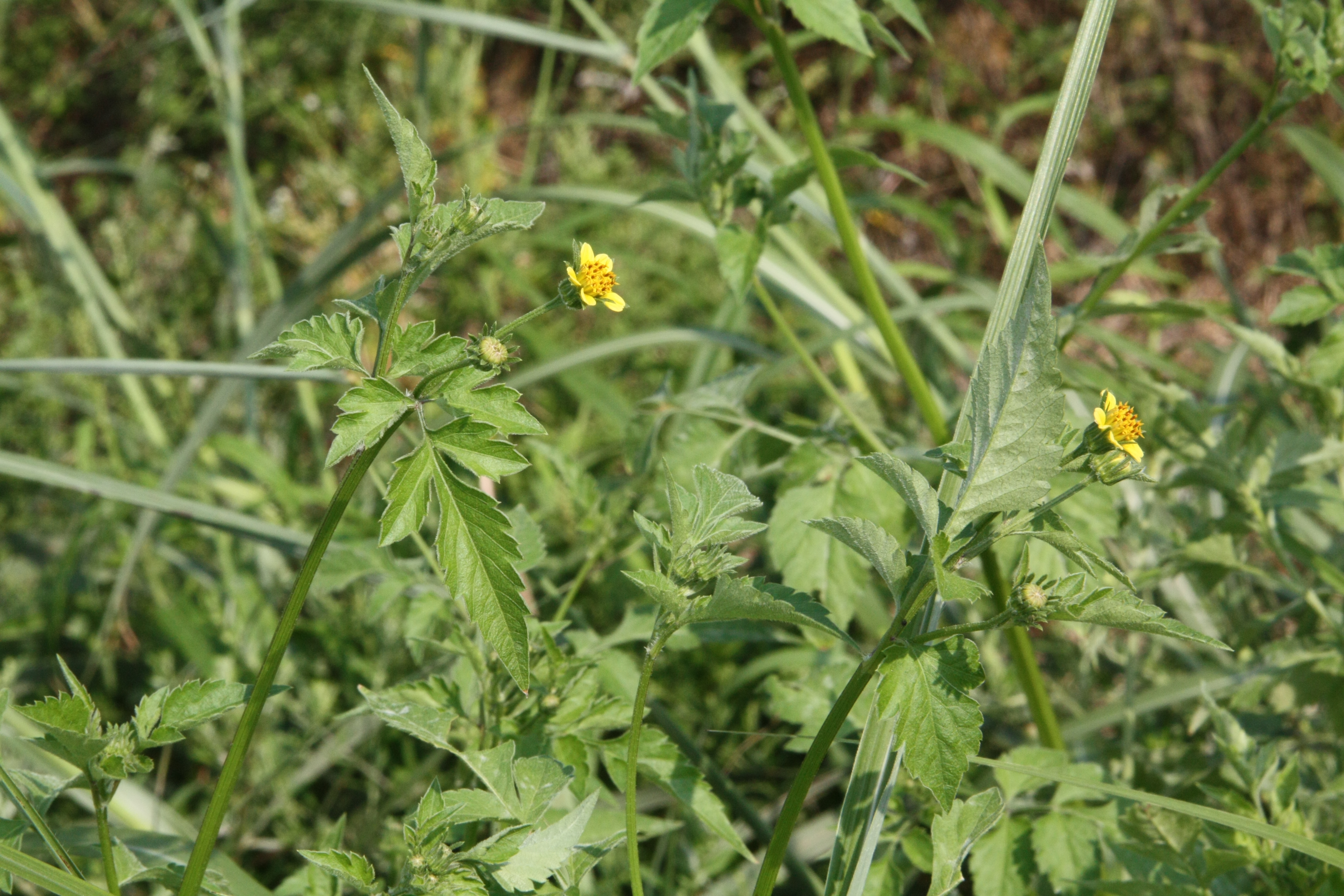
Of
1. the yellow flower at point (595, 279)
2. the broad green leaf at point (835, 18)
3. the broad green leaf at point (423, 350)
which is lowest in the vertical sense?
the broad green leaf at point (423, 350)

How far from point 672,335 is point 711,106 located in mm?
608

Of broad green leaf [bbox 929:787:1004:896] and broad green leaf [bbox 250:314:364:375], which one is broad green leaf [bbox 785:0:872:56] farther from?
broad green leaf [bbox 929:787:1004:896]

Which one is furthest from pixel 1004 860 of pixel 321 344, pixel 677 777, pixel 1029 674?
pixel 321 344

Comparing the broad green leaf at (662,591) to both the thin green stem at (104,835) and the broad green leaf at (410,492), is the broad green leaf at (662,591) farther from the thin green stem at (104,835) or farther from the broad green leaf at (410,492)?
the thin green stem at (104,835)

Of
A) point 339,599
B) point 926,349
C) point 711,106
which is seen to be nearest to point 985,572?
point 711,106

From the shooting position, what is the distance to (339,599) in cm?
192

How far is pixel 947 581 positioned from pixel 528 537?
1.57ft

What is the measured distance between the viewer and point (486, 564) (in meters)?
0.71

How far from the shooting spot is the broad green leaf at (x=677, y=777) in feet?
2.85

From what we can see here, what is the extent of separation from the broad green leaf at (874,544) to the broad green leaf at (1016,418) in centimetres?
4

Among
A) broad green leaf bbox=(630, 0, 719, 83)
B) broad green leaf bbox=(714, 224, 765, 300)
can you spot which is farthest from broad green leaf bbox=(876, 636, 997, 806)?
broad green leaf bbox=(630, 0, 719, 83)

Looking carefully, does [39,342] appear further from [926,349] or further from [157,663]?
Result: [926,349]

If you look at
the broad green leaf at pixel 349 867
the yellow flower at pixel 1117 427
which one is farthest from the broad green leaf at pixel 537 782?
the yellow flower at pixel 1117 427

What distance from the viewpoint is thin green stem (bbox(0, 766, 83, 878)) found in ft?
2.30
